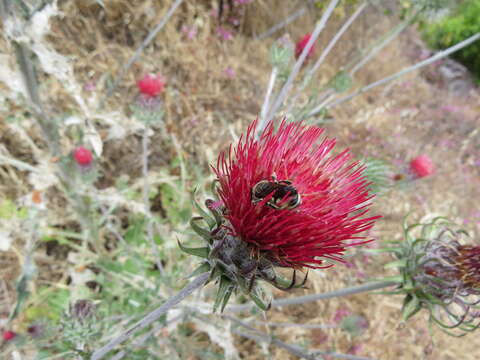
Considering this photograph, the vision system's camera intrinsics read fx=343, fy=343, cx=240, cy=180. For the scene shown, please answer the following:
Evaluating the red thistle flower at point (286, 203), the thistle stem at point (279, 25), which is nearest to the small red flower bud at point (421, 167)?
the red thistle flower at point (286, 203)

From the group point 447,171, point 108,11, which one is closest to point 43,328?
point 108,11

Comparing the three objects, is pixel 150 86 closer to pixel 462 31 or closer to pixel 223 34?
pixel 223 34

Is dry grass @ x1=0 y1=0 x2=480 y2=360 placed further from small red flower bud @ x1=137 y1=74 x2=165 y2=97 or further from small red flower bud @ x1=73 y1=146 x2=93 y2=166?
small red flower bud @ x1=137 y1=74 x2=165 y2=97

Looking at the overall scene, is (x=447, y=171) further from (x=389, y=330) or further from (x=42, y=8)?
(x=42, y=8)

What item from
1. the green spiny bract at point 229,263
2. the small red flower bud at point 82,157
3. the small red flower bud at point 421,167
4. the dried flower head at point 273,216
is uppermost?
the small red flower bud at point 421,167

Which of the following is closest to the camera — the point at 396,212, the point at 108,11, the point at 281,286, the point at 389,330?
the point at 281,286

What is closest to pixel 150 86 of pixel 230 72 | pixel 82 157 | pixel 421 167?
pixel 82 157

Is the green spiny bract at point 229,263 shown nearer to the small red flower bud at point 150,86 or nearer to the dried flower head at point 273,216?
the dried flower head at point 273,216
